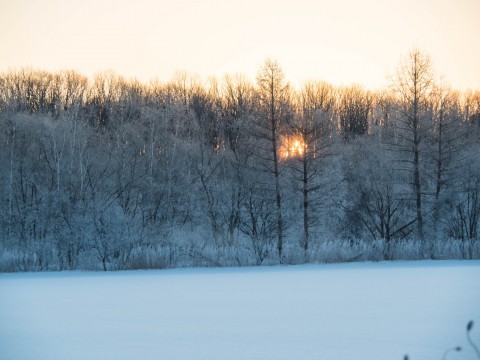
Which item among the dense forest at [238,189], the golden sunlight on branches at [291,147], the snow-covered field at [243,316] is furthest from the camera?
the golden sunlight on branches at [291,147]

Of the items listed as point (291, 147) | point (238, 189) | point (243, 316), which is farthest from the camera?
A: point (238, 189)

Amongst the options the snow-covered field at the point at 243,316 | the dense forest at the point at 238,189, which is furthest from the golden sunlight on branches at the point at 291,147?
the snow-covered field at the point at 243,316

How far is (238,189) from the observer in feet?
101

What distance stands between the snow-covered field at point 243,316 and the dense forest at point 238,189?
398cm

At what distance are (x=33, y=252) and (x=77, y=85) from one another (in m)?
41.1

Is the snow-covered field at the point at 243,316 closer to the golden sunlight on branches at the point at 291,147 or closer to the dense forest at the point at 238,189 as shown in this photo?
the dense forest at the point at 238,189

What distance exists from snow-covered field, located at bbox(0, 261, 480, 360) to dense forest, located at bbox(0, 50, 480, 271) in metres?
3.98

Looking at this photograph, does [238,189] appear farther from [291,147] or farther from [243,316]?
[243,316]

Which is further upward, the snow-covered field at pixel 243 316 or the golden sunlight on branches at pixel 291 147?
the golden sunlight on branches at pixel 291 147

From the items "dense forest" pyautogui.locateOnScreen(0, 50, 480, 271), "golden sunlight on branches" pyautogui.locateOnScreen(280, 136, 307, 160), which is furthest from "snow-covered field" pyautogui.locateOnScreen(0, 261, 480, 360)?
"golden sunlight on branches" pyautogui.locateOnScreen(280, 136, 307, 160)

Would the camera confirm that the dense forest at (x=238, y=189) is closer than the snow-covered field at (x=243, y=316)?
No

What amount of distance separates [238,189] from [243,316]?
22.7 m

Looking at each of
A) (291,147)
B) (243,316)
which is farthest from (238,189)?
(243,316)

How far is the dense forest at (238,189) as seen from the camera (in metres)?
17.8
